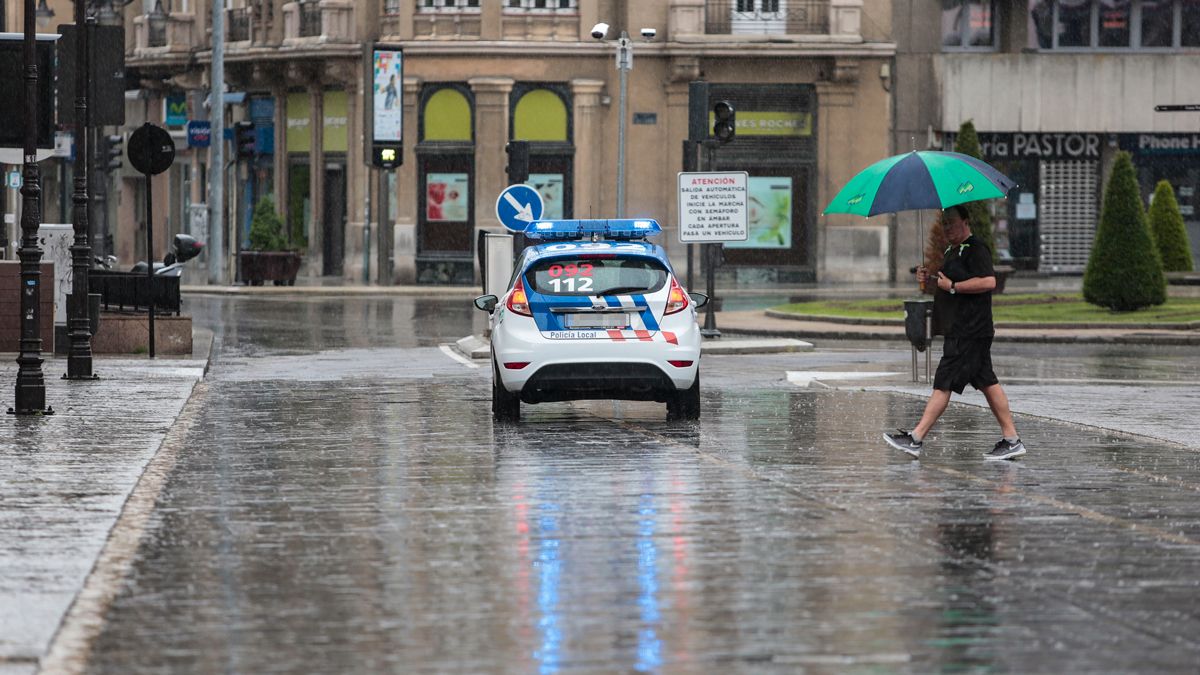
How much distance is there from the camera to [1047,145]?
167ft

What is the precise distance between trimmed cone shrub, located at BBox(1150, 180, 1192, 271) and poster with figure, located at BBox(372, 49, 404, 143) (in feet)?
50.8

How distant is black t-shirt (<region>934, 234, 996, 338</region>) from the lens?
14.7 meters

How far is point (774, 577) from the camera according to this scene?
9500 millimetres

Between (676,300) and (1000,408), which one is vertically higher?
Answer: (676,300)

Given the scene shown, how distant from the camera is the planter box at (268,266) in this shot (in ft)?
153

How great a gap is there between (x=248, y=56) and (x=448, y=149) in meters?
6.40

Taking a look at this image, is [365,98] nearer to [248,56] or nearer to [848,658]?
[248,56]

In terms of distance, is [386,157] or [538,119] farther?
[538,119]

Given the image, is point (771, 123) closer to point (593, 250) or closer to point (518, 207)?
point (518, 207)

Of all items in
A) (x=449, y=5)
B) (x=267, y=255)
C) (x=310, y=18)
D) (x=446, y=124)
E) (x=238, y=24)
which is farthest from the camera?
(x=238, y=24)

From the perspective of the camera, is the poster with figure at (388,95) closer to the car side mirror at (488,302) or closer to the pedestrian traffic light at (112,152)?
the pedestrian traffic light at (112,152)

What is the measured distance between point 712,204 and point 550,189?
19.5 metres

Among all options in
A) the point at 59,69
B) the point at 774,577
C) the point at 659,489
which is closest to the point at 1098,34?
the point at 59,69

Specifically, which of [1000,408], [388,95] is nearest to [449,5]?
[388,95]
